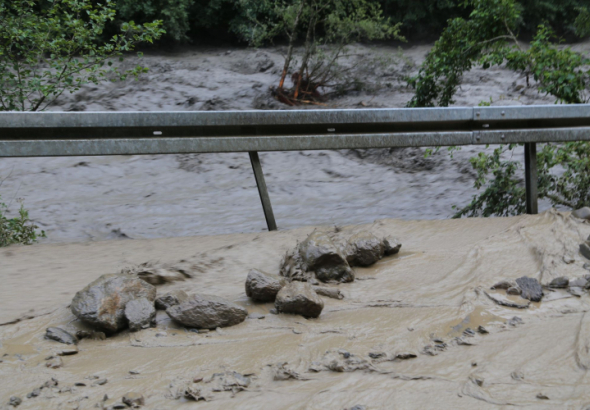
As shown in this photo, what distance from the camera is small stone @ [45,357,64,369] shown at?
1.76 metres

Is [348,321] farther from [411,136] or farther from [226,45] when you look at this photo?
[226,45]

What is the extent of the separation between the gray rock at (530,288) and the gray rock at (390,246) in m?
0.65

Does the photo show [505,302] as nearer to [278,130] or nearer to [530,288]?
[530,288]

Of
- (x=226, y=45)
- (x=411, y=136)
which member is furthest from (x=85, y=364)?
(x=226, y=45)

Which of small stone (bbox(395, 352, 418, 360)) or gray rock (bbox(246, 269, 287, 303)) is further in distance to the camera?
gray rock (bbox(246, 269, 287, 303))

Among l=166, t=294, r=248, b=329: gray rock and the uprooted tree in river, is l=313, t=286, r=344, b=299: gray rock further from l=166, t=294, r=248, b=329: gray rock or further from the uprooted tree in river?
the uprooted tree in river

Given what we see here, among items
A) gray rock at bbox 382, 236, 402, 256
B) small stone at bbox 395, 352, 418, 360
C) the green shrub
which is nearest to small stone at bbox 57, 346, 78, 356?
small stone at bbox 395, 352, 418, 360

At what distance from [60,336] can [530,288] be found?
6.40 ft

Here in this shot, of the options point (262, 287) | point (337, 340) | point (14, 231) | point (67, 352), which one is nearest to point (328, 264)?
point (262, 287)

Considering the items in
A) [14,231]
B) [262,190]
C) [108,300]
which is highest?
[262,190]

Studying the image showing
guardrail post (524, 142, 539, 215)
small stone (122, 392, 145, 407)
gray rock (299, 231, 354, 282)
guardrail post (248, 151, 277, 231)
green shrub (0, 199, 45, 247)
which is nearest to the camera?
small stone (122, 392, 145, 407)

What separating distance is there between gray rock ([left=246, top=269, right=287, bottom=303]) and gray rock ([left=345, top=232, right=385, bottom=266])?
0.53 meters

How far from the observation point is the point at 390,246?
A: 2820mm

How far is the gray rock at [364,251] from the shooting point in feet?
8.91
